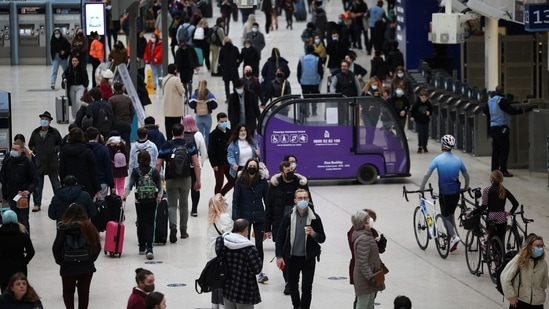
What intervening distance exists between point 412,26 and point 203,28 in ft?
19.5

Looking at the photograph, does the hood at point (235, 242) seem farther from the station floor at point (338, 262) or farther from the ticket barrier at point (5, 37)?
the ticket barrier at point (5, 37)

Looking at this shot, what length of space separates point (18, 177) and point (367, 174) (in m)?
7.45

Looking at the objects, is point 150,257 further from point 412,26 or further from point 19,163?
point 412,26

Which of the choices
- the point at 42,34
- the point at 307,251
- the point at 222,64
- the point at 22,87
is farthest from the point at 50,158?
the point at 42,34

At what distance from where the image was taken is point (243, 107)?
85.6 feet

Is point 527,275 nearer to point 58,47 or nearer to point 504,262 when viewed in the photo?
point 504,262

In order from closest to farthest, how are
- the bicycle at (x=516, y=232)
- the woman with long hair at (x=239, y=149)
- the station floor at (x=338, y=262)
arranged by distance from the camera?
the station floor at (x=338, y=262) < the bicycle at (x=516, y=232) < the woman with long hair at (x=239, y=149)

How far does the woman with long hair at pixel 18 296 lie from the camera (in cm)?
1182

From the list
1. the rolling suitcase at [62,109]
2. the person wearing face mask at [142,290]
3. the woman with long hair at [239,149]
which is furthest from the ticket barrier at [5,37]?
the person wearing face mask at [142,290]

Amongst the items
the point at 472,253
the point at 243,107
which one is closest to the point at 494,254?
the point at 472,253

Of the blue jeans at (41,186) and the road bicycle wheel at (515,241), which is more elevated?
the blue jeans at (41,186)

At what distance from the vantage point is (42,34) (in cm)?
4209

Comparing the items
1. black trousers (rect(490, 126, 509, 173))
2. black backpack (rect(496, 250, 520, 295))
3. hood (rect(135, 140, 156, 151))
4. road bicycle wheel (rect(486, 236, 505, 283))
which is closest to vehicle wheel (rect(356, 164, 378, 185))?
black trousers (rect(490, 126, 509, 173))

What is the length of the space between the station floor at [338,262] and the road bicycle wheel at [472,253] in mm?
142
